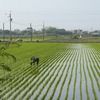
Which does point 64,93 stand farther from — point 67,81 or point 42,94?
point 67,81

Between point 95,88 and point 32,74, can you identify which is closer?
point 95,88

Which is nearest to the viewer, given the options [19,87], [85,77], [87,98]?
[87,98]

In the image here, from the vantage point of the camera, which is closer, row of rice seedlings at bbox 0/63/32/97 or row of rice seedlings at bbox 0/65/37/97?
row of rice seedlings at bbox 0/63/32/97

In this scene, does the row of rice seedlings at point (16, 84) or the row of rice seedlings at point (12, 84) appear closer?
the row of rice seedlings at point (12, 84)

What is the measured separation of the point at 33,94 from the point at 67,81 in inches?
105

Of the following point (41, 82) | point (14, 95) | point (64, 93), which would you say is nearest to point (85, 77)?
point (41, 82)

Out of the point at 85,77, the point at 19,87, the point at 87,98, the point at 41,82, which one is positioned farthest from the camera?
the point at 85,77

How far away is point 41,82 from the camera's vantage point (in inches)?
396

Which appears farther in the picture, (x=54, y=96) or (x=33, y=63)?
(x=33, y=63)

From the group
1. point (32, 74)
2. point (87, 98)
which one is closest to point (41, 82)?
point (32, 74)

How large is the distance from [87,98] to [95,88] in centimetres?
161

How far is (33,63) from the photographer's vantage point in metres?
15.7

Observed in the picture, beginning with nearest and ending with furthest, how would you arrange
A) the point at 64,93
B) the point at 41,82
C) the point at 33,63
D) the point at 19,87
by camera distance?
the point at 64,93 < the point at 19,87 < the point at 41,82 < the point at 33,63

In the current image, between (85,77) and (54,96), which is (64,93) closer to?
(54,96)
